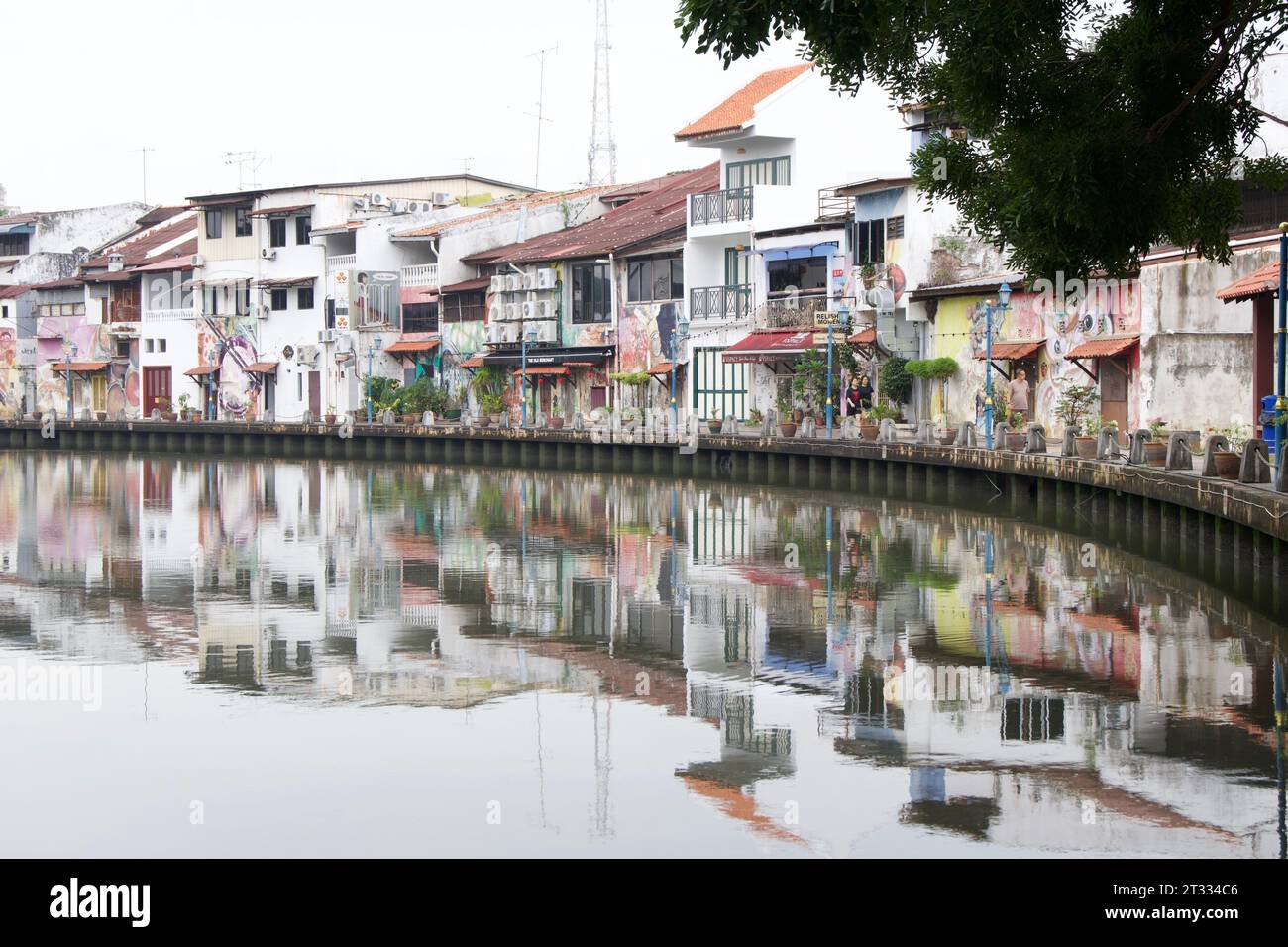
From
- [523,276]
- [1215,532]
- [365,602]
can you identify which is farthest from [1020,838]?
[523,276]

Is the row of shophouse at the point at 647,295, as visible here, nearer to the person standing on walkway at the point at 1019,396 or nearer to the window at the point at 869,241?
the window at the point at 869,241

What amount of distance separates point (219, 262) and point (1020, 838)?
227 ft

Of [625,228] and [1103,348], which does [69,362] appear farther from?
[1103,348]

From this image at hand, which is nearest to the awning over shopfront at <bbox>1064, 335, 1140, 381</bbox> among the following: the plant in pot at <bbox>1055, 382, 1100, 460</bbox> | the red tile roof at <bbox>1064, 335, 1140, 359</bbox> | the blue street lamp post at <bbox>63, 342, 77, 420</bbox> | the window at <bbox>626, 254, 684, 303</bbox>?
the red tile roof at <bbox>1064, 335, 1140, 359</bbox>

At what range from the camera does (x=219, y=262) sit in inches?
3036

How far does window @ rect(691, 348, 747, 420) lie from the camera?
5616 cm

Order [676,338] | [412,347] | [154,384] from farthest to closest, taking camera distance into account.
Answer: [154,384], [412,347], [676,338]

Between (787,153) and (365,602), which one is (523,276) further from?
(365,602)

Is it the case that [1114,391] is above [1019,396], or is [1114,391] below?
above

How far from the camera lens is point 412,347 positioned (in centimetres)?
6838

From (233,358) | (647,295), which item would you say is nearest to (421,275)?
(233,358)

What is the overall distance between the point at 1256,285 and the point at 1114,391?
12.4 metres

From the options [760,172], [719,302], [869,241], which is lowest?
[719,302]

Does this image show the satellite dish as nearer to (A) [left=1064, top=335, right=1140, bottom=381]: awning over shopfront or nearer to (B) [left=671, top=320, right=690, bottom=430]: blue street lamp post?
(A) [left=1064, top=335, right=1140, bottom=381]: awning over shopfront
